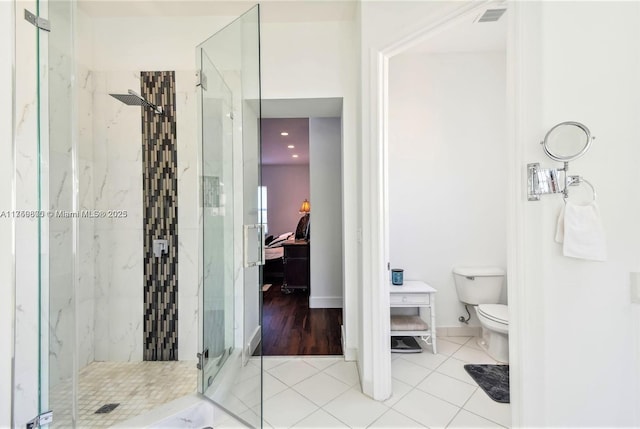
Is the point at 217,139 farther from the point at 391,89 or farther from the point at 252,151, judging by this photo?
the point at 391,89

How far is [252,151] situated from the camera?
77.7 inches

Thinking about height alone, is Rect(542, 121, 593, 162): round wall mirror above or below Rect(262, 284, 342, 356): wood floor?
above

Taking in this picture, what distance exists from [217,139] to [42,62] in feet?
3.07

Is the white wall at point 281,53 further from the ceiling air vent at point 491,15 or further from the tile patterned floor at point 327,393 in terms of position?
the ceiling air vent at point 491,15

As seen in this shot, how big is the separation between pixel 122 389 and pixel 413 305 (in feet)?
7.87

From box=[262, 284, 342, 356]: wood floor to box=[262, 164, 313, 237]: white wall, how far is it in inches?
162

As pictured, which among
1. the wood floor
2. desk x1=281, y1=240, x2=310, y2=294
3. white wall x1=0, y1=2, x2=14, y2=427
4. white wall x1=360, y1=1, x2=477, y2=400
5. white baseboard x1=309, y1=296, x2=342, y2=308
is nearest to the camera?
white wall x1=0, y1=2, x2=14, y2=427

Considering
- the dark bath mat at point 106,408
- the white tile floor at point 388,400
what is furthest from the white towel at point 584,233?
the dark bath mat at point 106,408

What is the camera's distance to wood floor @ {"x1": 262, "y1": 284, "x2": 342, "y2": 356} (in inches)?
99.3

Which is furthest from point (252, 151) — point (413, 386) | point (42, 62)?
point (413, 386)

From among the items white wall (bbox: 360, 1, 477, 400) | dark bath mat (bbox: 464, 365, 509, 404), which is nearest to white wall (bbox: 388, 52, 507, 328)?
dark bath mat (bbox: 464, 365, 509, 404)

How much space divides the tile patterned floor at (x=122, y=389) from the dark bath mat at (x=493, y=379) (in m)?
2.13

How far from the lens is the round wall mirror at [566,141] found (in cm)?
104

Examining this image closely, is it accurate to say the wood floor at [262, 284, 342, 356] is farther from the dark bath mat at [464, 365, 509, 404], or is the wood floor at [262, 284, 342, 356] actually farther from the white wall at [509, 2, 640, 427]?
the white wall at [509, 2, 640, 427]
